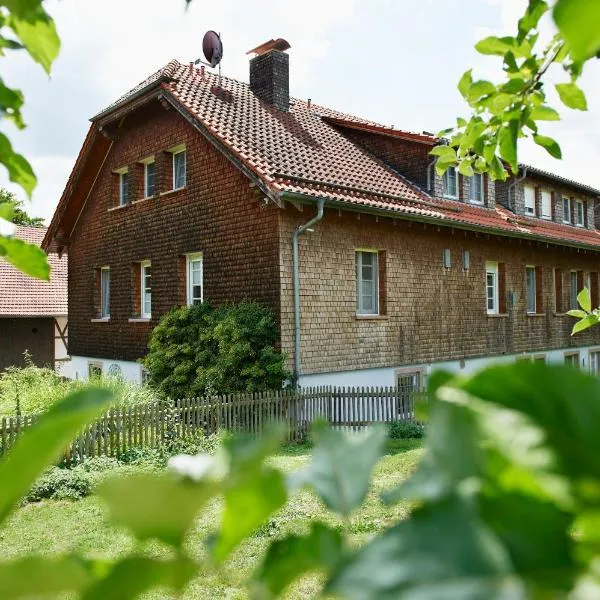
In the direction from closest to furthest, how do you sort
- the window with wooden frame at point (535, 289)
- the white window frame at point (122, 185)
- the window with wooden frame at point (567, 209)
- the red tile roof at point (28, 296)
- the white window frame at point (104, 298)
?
1. the white window frame at point (122, 185)
2. the white window frame at point (104, 298)
3. the window with wooden frame at point (535, 289)
4. the window with wooden frame at point (567, 209)
5. the red tile roof at point (28, 296)

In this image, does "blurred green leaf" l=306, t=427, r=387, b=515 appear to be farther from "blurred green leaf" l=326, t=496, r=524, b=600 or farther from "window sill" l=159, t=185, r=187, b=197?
"window sill" l=159, t=185, r=187, b=197

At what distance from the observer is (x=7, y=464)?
394mm

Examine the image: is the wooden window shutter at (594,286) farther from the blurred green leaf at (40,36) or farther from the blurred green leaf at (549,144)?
the blurred green leaf at (40,36)

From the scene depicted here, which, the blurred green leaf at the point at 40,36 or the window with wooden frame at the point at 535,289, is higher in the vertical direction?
the window with wooden frame at the point at 535,289

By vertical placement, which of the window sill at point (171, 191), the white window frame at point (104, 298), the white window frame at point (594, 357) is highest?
the window sill at point (171, 191)

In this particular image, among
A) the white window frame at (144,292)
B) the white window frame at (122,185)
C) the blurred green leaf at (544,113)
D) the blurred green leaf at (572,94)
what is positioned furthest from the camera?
the white window frame at (122,185)

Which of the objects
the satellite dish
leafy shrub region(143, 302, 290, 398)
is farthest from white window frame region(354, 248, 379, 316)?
the satellite dish

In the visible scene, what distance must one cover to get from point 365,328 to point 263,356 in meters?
2.77

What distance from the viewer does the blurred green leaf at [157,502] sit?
13.3 inches

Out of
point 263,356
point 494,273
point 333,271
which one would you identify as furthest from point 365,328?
point 494,273

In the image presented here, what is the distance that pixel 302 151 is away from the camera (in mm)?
14570

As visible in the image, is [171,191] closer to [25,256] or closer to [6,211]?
[6,211]

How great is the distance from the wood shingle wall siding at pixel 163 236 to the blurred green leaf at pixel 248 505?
1207cm

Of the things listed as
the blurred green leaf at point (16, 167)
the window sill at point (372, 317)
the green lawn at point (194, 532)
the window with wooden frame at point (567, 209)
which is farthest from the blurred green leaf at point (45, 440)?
the window with wooden frame at point (567, 209)
